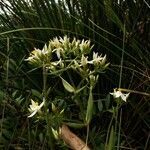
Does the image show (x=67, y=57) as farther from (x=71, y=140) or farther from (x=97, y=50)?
(x=97, y=50)

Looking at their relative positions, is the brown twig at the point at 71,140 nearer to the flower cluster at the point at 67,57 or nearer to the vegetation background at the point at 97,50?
the vegetation background at the point at 97,50

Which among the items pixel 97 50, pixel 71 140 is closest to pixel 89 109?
pixel 71 140

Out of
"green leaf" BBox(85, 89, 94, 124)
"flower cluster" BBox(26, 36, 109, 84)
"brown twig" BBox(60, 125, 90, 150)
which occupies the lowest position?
"brown twig" BBox(60, 125, 90, 150)

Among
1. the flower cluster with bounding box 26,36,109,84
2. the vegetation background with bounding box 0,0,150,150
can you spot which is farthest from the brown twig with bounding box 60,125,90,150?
the flower cluster with bounding box 26,36,109,84

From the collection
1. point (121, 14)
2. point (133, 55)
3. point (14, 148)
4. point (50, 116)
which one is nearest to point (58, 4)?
point (121, 14)

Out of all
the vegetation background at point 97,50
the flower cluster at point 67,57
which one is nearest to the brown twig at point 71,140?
the vegetation background at point 97,50

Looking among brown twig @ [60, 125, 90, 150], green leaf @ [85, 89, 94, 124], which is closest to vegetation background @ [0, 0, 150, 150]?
brown twig @ [60, 125, 90, 150]

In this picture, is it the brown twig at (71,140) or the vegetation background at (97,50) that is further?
the vegetation background at (97,50)

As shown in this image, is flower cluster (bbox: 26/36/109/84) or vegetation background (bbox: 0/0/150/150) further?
vegetation background (bbox: 0/0/150/150)

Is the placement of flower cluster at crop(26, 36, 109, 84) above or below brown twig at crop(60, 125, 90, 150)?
above

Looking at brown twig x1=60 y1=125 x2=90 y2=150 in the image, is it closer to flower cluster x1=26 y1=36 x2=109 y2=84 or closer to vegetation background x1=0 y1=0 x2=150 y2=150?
vegetation background x1=0 y1=0 x2=150 y2=150
